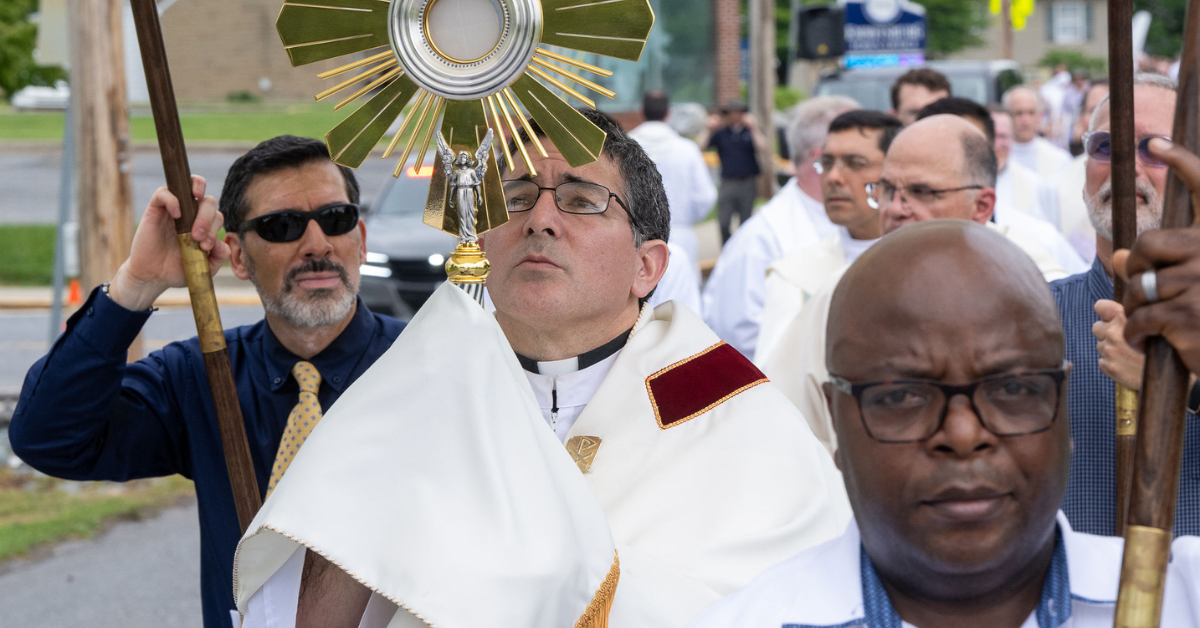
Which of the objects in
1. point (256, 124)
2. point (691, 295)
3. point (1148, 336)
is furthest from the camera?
point (256, 124)

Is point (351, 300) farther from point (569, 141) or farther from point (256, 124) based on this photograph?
point (256, 124)

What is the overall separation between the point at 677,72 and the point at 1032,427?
20.0 meters

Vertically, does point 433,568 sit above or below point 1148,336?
below

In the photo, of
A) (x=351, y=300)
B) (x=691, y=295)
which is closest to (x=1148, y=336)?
(x=351, y=300)

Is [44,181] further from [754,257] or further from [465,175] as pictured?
[465,175]

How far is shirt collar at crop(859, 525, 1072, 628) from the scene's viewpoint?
55.7 inches

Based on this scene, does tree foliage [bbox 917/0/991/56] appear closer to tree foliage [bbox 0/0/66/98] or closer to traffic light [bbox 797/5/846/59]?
tree foliage [bbox 0/0/66/98]

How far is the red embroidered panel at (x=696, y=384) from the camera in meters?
2.60

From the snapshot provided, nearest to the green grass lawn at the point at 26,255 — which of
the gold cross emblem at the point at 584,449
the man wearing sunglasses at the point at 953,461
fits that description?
the gold cross emblem at the point at 584,449

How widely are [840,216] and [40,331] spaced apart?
9809 millimetres

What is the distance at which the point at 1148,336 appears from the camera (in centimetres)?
126

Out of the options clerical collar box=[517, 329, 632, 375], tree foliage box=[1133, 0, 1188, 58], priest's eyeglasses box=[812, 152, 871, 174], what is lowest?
clerical collar box=[517, 329, 632, 375]

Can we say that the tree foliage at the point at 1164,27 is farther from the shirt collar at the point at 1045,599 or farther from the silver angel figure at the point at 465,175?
the shirt collar at the point at 1045,599

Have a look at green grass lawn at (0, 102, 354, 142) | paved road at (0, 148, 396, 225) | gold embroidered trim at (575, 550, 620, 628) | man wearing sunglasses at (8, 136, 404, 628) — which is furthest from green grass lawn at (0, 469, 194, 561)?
paved road at (0, 148, 396, 225)
